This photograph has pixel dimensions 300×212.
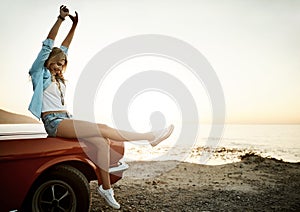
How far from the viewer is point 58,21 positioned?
3.68 metres

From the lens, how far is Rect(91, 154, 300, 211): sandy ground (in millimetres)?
4145

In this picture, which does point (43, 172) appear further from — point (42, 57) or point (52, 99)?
point (42, 57)

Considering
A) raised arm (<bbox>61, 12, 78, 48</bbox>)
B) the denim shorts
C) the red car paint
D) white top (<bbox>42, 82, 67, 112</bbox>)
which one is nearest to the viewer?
the red car paint

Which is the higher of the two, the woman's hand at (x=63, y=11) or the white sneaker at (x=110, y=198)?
the woman's hand at (x=63, y=11)

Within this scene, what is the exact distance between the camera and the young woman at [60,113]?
3.25m

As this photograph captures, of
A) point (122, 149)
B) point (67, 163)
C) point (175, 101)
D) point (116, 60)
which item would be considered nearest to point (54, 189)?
point (67, 163)

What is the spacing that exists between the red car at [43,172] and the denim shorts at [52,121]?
0.86ft

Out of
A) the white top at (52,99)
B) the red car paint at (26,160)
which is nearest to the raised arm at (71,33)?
the white top at (52,99)

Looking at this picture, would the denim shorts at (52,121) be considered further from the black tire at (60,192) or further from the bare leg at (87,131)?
the black tire at (60,192)

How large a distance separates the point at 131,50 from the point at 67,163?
3.06 metres

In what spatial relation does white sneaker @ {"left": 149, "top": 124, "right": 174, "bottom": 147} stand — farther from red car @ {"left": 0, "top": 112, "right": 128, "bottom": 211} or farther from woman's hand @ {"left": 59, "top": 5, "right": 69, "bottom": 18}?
woman's hand @ {"left": 59, "top": 5, "right": 69, "bottom": 18}

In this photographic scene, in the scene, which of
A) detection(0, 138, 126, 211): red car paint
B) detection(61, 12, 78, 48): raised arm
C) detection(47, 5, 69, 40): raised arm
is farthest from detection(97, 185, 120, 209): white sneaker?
detection(61, 12, 78, 48): raised arm

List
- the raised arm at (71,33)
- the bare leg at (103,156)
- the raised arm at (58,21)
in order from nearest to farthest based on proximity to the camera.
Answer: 1. the bare leg at (103,156)
2. the raised arm at (58,21)
3. the raised arm at (71,33)

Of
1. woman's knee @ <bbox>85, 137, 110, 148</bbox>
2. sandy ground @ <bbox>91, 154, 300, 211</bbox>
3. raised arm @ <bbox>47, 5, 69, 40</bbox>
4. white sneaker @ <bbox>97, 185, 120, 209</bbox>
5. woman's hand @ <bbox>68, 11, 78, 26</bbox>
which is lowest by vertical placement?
sandy ground @ <bbox>91, 154, 300, 211</bbox>
